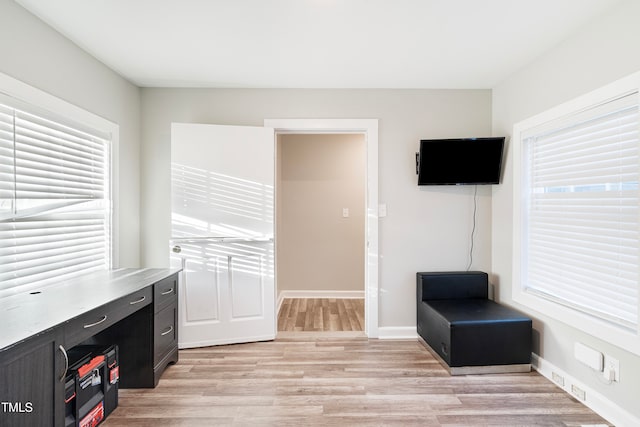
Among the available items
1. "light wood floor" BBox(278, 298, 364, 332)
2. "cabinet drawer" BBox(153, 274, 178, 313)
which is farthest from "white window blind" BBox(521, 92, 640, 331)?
"cabinet drawer" BBox(153, 274, 178, 313)

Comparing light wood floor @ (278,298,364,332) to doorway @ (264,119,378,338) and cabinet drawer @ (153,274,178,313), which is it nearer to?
doorway @ (264,119,378,338)

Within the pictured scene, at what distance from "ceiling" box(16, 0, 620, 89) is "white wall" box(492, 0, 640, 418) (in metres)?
0.10

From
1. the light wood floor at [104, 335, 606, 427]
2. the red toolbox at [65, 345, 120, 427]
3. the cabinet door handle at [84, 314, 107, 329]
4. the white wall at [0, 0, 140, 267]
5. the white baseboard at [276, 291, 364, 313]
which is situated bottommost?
the light wood floor at [104, 335, 606, 427]

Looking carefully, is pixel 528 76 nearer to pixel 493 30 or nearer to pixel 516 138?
pixel 516 138

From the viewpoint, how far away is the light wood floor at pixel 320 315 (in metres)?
3.51

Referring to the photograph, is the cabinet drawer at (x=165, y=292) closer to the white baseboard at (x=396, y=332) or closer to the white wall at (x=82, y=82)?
the white wall at (x=82, y=82)

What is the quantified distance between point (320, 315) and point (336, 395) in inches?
66.8

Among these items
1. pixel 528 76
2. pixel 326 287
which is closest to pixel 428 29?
pixel 528 76

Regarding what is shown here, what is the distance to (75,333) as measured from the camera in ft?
5.15

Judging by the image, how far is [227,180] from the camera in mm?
3023

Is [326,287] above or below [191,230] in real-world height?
below

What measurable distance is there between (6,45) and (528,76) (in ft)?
11.6

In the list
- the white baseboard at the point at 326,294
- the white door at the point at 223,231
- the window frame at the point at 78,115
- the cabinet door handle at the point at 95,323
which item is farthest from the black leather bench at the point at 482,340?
the window frame at the point at 78,115

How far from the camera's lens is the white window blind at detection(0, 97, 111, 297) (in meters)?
1.86
